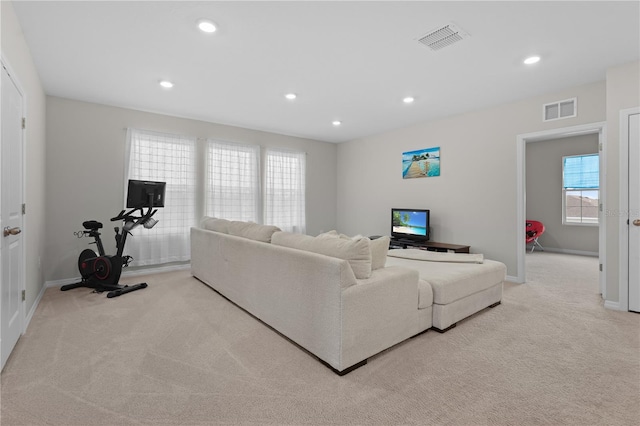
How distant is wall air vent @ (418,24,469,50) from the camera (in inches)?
102

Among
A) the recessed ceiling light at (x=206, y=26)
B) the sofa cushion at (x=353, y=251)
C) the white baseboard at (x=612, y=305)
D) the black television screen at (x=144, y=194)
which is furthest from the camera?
the black television screen at (x=144, y=194)

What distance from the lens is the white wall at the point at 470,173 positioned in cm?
423

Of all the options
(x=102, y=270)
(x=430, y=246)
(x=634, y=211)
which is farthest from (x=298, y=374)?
(x=634, y=211)

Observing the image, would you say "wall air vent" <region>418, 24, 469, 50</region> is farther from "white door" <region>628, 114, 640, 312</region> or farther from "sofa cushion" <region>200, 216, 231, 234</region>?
"sofa cushion" <region>200, 216, 231, 234</region>

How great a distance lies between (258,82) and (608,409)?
4.05m

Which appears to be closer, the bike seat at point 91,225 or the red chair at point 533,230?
the bike seat at point 91,225

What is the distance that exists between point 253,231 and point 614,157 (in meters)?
3.82

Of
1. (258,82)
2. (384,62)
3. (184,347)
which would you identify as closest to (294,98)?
(258,82)

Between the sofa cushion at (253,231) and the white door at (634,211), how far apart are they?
3558mm

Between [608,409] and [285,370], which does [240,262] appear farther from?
[608,409]

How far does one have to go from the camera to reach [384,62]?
3.20 meters

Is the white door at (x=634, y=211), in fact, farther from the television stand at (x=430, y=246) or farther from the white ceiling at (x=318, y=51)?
the television stand at (x=430, y=246)

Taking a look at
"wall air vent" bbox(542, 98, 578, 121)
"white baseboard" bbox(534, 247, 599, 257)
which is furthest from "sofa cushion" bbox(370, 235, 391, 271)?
"white baseboard" bbox(534, 247, 599, 257)

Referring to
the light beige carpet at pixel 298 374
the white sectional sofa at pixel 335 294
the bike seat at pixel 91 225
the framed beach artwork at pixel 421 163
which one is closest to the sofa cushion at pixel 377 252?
the white sectional sofa at pixel 335 294
